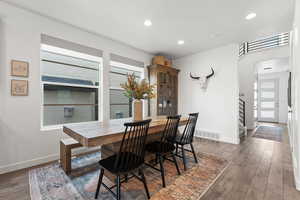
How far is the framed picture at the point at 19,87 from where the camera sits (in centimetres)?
222

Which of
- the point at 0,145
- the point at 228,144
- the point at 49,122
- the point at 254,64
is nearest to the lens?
the point at 0,145

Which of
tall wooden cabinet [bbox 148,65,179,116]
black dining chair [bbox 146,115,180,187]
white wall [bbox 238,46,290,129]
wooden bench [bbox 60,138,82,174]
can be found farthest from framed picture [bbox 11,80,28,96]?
white wall [bbox 238,46,290,129]

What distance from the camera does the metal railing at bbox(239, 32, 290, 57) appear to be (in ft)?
15.8

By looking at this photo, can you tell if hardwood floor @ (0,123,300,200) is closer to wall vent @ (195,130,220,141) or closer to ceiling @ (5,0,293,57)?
wall vent @ (195,130,220,141)

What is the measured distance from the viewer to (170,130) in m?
2.21

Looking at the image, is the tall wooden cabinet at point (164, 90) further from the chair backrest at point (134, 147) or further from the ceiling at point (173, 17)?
the chair backrest at point (134, 147)

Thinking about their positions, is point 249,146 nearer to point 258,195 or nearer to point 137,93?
point 258,195

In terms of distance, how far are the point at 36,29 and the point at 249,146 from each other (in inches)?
211

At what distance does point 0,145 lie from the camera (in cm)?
212

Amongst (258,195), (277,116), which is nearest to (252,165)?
(258,195)

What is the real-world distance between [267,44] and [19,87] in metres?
7.59

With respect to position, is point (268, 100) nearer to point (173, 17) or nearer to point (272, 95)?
point (272, 95)

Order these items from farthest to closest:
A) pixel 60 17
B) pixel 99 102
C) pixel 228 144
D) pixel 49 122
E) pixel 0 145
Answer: pixel 228 144
pixel 99 102
pixel 49 122
pixel 60 17
pixel 0 145

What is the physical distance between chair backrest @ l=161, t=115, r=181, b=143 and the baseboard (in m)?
2.21
